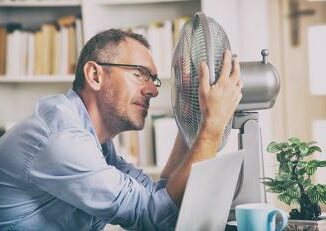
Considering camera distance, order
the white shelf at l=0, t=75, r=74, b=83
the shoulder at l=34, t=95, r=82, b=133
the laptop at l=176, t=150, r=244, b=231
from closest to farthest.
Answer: the laptop at l=176, t=150, r=244, b=231
the shoulder at l=34, t=95, r=82, b=133
the white shelf at l=0, t=75, r=74, b=83

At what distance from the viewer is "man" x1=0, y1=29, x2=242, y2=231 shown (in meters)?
1.17

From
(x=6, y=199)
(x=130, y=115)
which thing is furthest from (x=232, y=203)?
(x=6, y=199)

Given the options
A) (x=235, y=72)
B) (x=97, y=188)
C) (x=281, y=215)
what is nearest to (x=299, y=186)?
(x=281, y=215)

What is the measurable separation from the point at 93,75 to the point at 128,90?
4.1 inches

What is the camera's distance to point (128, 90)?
4.79 ft

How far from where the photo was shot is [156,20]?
10.4ft

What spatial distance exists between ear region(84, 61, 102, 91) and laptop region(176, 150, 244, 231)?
0.51 metres

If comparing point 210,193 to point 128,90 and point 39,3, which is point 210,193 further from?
point 39,3

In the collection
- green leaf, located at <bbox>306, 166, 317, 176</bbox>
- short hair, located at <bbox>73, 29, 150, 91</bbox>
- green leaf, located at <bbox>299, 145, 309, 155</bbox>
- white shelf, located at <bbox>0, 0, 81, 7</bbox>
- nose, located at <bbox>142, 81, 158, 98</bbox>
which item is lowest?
green leaf, located at <bbox>306, 166, 317, 176</bbox>

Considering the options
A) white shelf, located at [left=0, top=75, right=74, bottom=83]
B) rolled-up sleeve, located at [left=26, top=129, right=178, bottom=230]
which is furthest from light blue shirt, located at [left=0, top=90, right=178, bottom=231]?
white shelf, located at [left=0, top=75, right=74, bottom=83]

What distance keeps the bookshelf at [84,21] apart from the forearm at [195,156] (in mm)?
1828

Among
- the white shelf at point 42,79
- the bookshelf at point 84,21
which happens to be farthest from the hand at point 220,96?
the white shelf at point 42,79

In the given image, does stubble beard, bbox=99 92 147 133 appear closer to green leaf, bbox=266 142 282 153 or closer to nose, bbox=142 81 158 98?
nose, bbox=142 81 158 98

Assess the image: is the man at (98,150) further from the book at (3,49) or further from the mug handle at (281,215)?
the book at (3,49)
